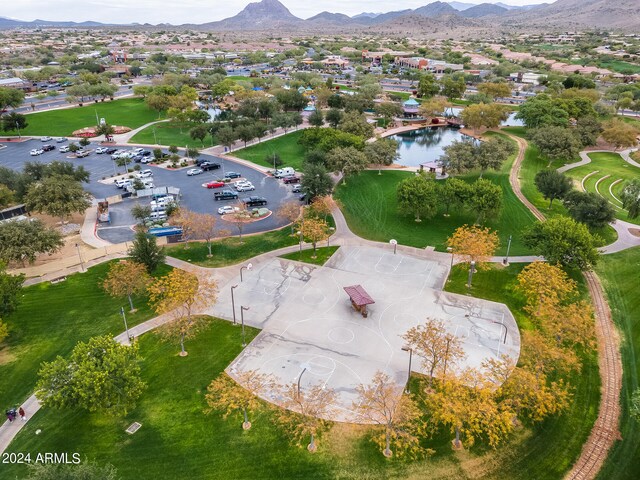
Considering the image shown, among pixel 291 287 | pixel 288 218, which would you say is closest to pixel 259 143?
pixel 288 218

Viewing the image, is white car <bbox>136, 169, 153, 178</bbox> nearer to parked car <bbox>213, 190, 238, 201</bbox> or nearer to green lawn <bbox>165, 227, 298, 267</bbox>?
parked car <bbox>213, 190, 238, 201</bbox>

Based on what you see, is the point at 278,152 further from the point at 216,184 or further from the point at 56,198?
the point at 56,198

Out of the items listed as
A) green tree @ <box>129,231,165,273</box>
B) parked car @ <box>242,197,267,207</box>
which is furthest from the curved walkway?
parked car @ <box>242,197,267,207</box>

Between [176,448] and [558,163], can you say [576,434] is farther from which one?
[558,163]

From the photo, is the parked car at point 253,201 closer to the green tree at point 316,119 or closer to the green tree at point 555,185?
the green tree at point 555,185

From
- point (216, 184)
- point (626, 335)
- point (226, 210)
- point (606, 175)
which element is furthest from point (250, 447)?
point (606, 175)

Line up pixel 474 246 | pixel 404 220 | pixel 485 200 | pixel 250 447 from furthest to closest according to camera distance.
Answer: pixel 404 220, pixel 485 200, pixel 474 246, pixel 250 447
